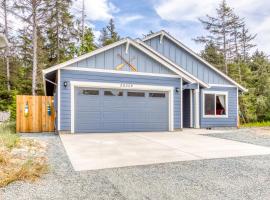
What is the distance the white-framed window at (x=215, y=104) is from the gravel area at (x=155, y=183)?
895 centimetres

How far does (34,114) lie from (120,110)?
3.95 m

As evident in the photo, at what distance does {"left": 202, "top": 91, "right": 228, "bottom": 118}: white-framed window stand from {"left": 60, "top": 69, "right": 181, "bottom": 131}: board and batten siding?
9.96 ft

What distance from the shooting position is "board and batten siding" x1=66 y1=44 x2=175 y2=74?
32.3ft

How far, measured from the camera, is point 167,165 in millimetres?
4555

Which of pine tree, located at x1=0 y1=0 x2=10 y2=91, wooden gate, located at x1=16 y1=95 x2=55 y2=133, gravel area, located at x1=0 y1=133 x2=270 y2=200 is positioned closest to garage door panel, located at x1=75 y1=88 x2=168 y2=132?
wooden gate, located at x1=16 y1=95 x2=55 y2=133

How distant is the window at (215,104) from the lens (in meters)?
13.5

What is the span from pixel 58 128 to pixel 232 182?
24.0 ft

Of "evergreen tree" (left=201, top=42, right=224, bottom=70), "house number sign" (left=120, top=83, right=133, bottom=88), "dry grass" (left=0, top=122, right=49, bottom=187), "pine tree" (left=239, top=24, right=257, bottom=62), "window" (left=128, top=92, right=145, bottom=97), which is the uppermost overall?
"pine tree" (left=239, top=24, right=257, bottom=62)

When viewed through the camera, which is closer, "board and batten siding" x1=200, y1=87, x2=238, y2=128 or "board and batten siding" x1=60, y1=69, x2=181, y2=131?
"board and batten siding" x1=60, y1=69, x2=181, y2=131

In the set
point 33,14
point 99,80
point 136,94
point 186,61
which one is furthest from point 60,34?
point 136,94

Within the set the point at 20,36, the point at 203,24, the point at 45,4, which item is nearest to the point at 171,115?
the point at 45,4

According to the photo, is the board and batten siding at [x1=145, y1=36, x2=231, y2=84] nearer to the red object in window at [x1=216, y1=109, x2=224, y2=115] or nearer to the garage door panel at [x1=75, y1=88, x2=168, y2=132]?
the red object in window at [x1=216, y1=109, x2=224, y2=115]

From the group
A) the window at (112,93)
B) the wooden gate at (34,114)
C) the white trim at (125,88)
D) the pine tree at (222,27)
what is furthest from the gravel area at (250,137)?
the pine tree at (222,27)

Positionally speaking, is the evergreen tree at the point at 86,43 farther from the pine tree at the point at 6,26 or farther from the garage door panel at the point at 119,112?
the garage door panel at the point at 119,112
